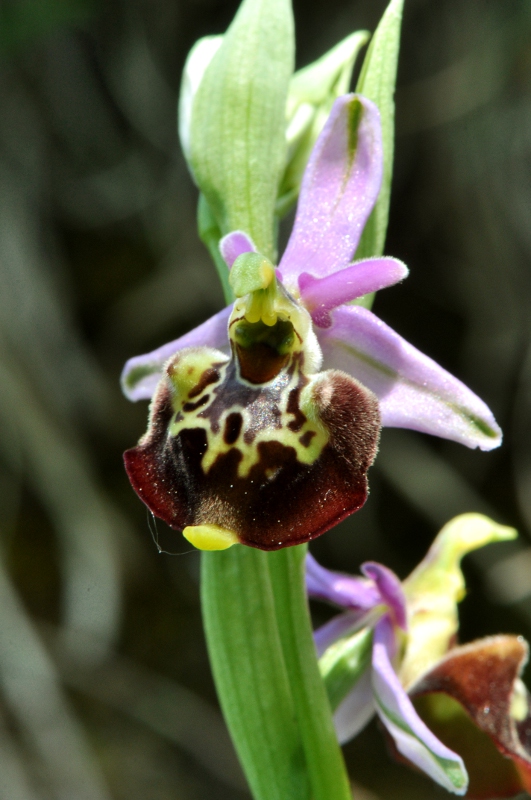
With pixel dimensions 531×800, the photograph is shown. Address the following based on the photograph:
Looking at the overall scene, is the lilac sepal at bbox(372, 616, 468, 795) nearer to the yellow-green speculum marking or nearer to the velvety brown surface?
the velvety brown surface

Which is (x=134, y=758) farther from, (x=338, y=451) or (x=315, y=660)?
(x=338, y=451)

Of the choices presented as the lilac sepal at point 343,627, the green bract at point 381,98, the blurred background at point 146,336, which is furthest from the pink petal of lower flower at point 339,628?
the blurred background at point 146,336

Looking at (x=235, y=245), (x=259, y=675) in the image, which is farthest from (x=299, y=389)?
(x=259, y=675)

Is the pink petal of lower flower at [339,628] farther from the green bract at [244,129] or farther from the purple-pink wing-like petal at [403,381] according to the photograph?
the green bract at [244,129]

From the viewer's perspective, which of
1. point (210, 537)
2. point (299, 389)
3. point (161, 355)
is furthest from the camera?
point (161, 355)

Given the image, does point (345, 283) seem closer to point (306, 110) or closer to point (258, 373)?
point (258, 373)

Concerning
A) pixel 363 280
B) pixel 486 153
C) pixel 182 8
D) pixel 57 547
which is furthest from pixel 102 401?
pixel 363 280
